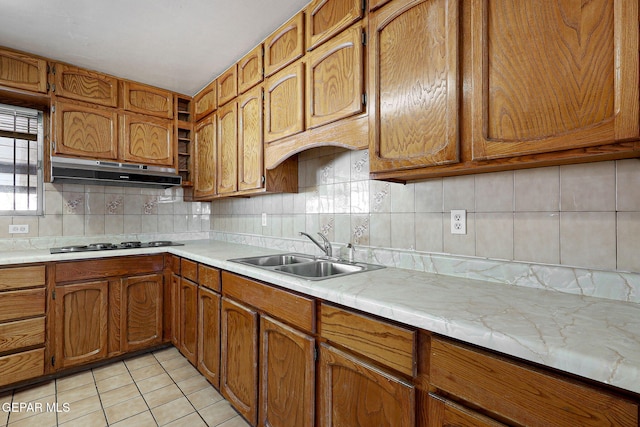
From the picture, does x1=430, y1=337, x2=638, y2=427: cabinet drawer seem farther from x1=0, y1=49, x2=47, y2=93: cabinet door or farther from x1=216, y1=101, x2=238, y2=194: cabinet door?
x1=0, y1=49, x2=47, y2=93: cabinet door

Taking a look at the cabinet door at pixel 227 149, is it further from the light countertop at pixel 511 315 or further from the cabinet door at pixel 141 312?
the light countertop at pixel 511 315

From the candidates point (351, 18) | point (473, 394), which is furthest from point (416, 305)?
point (351, 18)

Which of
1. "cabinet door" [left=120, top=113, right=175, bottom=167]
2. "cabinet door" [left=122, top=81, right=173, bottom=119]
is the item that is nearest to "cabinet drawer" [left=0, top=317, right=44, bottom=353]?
"cabinet door" [left=120, top=113, right=175, bottom=167]

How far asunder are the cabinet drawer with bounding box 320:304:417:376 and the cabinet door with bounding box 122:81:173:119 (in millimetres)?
2613

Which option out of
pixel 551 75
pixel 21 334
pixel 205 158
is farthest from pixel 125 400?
pixel 551 75

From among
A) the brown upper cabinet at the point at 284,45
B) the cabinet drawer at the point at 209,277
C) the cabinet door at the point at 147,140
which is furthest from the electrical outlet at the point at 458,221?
the cabinet door at the point at 147,140

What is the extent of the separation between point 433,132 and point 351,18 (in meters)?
0.75

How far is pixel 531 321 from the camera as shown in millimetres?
831

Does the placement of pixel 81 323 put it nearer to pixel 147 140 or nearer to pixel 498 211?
pixel 147 140

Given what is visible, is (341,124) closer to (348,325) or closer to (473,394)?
(348,325)

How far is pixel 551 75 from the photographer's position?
90 cm

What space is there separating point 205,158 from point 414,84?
220 centimetres

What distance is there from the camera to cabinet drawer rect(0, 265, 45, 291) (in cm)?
202

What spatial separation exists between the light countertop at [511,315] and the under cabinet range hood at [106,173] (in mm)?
1893
